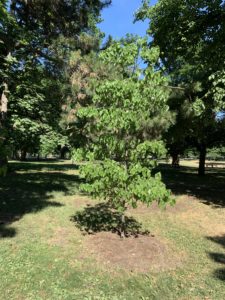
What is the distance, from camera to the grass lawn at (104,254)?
5.02 m

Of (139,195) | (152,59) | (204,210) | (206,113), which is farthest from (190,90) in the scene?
Result: (139,195)

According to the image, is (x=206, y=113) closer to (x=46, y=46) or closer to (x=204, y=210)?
(x=204, y=210)

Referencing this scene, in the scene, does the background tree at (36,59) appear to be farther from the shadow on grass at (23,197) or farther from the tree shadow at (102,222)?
the tree shadow at (102,222)

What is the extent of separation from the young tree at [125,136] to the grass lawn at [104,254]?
115 centimetres

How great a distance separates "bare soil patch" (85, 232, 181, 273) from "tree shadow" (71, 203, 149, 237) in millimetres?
415

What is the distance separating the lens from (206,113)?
1227 cm

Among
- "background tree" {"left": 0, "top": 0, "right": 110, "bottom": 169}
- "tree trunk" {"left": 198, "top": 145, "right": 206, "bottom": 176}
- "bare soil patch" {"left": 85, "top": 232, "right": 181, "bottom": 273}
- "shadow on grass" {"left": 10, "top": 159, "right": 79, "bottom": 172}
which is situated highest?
"background tree" {"left": 0, "top": 0, "right": 110, "bottom": 169}

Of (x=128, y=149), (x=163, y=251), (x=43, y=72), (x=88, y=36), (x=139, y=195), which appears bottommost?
(x=163, y=251)

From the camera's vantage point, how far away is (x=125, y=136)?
6.99m

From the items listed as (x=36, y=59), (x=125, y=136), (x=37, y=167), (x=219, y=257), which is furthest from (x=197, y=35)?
(x=37, y=167)

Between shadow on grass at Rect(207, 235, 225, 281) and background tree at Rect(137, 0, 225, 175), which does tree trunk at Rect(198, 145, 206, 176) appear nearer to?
background tree at Rect(137, 0, 225, 175)

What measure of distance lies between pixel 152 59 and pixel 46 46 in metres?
8.87

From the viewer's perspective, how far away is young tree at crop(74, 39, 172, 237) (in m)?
6.38

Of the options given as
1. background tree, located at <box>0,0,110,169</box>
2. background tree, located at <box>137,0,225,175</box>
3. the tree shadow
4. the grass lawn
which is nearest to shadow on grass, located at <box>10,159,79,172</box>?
background tree, located at <box>0,0,110,169</box>
